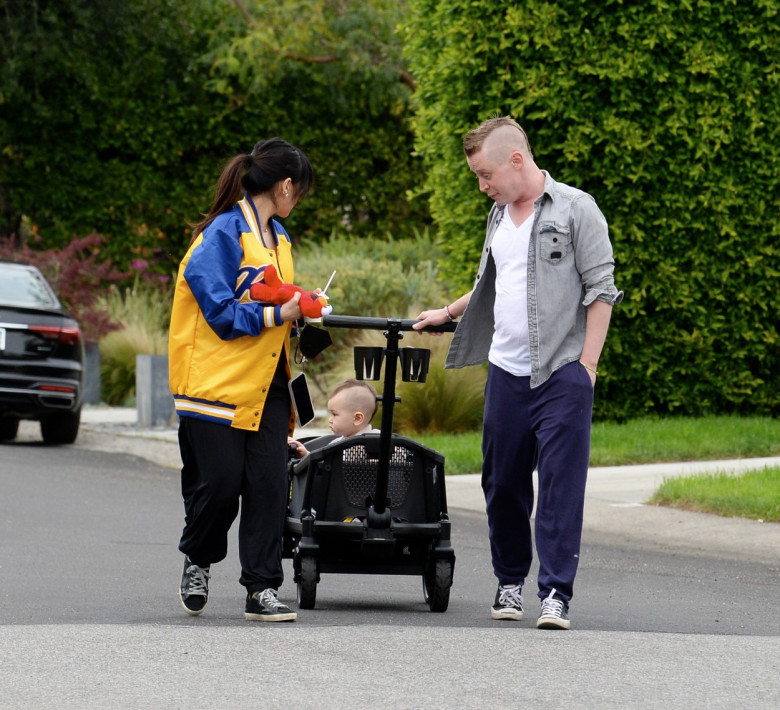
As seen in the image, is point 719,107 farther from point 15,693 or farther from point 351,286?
point 15,693

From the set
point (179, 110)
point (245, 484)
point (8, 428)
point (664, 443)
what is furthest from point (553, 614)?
point (179, 110)

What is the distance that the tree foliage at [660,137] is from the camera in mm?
13648

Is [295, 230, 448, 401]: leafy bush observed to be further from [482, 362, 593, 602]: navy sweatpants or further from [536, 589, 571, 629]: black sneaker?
[536, 589, 571, 629]: black sneaker

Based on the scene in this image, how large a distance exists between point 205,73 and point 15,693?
1985cm

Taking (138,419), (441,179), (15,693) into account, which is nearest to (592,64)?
(441,179)

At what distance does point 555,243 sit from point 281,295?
1057mm

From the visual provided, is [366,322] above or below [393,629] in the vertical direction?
A: above

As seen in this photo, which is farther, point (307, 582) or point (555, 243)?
point (307, 582)

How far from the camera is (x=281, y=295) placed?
5.87 m

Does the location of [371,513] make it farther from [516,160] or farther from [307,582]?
[516,160]

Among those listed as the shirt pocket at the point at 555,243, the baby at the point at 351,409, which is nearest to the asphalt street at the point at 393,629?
the baby at the point at 351,409

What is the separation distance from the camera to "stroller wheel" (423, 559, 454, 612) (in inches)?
255

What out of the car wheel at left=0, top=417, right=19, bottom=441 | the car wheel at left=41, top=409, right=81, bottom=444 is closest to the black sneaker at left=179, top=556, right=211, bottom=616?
the car wheel at left=41, top=409, right=81, bottom=444

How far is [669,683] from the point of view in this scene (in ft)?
16.2
